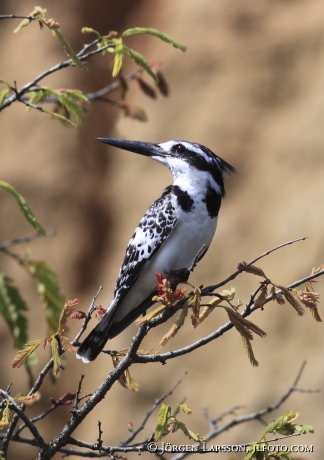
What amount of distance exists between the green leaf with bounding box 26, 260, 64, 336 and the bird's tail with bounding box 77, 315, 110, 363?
7.2 inches

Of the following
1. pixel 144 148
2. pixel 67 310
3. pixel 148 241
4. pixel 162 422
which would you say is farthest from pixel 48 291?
pixel 162 422

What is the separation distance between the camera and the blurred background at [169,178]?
6168mm

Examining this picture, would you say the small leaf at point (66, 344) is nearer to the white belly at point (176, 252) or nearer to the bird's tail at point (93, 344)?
the bird's tail at point (93, 344)

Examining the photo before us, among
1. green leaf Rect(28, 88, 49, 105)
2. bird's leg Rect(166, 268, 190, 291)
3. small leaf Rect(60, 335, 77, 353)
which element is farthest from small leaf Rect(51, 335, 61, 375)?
A: green leaf Rect(28, 88, 49, 105)

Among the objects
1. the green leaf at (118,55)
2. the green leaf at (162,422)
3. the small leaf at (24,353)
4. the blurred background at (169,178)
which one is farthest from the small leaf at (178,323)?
the blurred background at (169,178)

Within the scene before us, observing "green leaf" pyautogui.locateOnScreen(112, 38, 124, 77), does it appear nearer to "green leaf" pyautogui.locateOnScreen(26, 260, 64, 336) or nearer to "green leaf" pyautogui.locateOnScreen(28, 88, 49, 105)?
"green leaf" pyautogui.locateOnScreen(28, 88, 49, 105)

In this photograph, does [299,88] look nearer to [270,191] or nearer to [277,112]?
[277,112]

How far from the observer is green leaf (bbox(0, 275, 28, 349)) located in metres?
2.98

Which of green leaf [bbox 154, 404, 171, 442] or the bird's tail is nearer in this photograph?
green leaf [bbox 154, 404, 171, 442]

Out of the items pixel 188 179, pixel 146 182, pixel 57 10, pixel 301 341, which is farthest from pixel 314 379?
pixel 57 10

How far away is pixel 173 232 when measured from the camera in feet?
10.3

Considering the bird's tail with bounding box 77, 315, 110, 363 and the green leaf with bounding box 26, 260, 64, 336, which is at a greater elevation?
the green leaf with bounding box 26, 260, 64, 336

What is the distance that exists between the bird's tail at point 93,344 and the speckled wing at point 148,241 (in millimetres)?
149

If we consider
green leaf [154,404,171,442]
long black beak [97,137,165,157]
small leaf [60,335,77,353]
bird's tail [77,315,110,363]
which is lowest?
green leaf [154,404,171,442]
